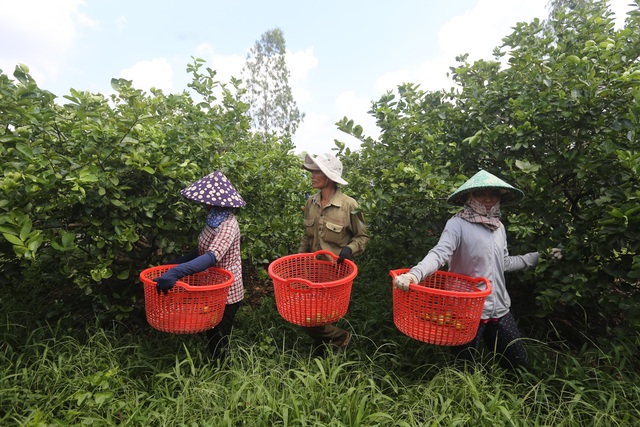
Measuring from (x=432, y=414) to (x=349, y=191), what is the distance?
7.49ft

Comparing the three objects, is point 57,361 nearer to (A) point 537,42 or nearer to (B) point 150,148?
(B) point 150,148

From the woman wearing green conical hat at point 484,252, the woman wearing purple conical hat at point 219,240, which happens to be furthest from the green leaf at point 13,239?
the woman wearing green conical hat at point 484,252

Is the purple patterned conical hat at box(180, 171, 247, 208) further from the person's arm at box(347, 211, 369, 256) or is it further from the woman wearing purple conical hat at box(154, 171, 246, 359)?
the person's arm at box(347, 211, 369, 256)

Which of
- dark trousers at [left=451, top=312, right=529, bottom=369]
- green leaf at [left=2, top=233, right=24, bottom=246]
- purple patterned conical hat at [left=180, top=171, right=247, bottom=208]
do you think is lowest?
dark trousers at [left=451, top=312, right=529, bottom=369]

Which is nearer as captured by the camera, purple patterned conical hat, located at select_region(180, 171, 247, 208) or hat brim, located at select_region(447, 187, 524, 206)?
hat brim, located at select_region(447, 187, 524, 206)

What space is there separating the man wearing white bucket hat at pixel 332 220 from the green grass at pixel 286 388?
230 mm

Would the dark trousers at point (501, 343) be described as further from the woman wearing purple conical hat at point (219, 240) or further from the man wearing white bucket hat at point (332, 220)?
the woman wearing purple conical hat at point (219, 240)

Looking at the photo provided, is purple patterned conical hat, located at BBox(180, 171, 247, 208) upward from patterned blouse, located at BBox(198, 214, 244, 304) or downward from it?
upward

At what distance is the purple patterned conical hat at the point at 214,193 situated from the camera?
2.49 meters

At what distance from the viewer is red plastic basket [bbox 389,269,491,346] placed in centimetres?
194

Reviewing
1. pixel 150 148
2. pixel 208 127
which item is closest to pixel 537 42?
pixel 208 127

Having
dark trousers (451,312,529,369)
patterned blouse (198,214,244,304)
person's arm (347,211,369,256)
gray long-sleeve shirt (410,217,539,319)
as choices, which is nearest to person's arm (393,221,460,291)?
gray long-sleeve shirt (410,217,539,319)

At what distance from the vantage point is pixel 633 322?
2160 millimetres

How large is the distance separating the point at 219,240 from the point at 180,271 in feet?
1.19
